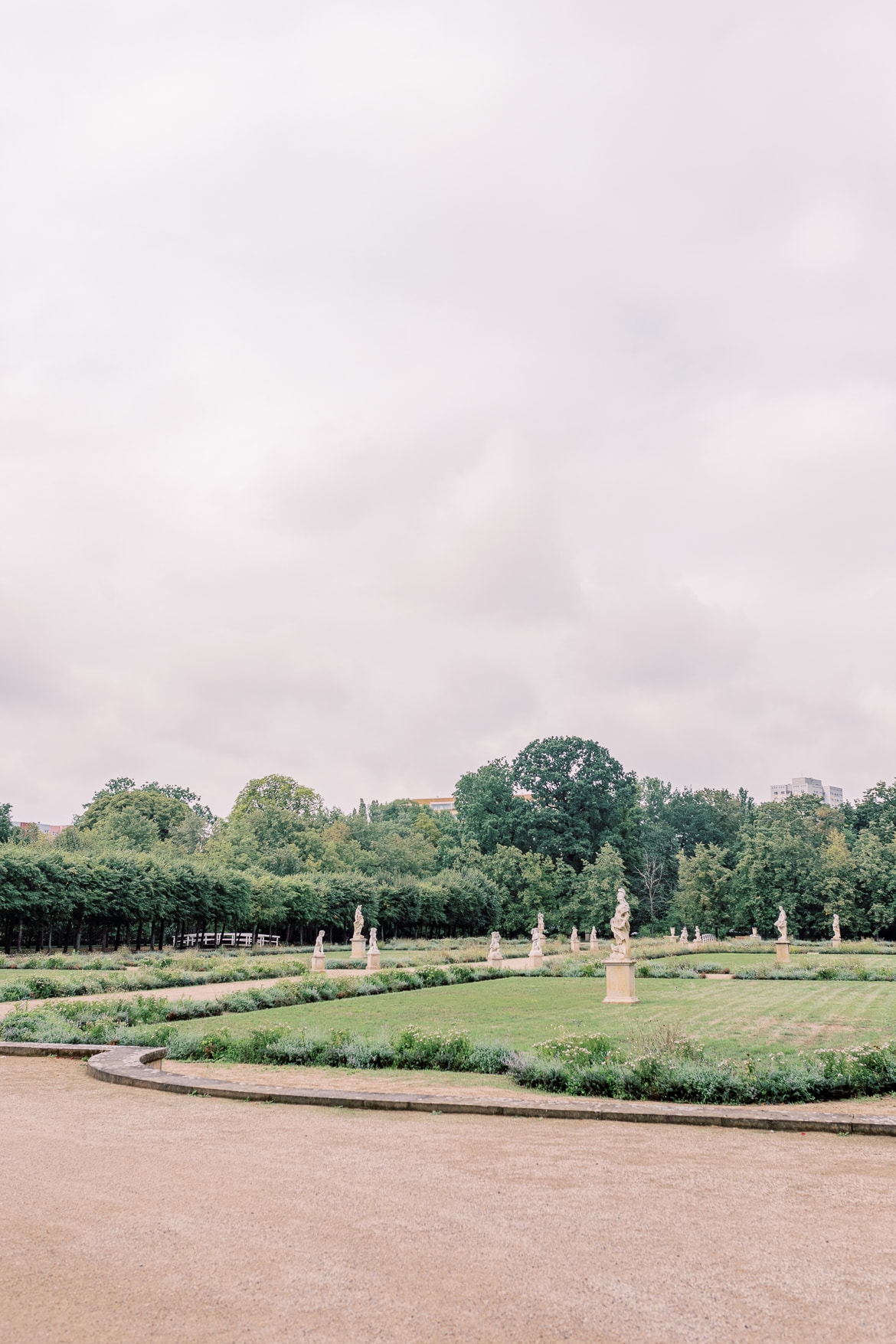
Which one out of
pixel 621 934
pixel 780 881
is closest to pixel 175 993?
pixel 621 934

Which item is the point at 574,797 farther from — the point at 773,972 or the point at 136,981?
the point at 136,981

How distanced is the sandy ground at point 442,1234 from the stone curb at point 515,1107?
0.78ft

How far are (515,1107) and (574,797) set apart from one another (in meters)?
74.9

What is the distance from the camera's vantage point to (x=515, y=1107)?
383 inches

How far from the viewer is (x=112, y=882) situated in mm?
47094

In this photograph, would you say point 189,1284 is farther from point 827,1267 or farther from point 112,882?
point 112,882

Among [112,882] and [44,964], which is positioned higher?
[112,882]

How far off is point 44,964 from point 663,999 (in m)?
23.6

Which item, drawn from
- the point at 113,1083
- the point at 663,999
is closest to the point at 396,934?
the point at 663,999

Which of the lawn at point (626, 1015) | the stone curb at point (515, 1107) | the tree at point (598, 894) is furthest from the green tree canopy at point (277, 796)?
the stone curb at point (515, 1107)

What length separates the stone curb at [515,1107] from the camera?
889cm

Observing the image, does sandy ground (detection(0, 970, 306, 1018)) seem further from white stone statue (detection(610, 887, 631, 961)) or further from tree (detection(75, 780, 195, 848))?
tree (detection(75, 780, 195, 848))

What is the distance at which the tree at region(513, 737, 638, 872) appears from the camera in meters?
82.4

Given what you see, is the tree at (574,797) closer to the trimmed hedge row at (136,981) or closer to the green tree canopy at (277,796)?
the green tree canopy at (277,796)
